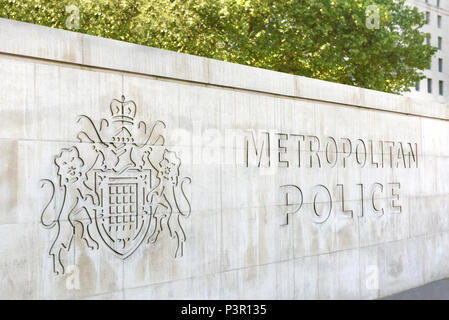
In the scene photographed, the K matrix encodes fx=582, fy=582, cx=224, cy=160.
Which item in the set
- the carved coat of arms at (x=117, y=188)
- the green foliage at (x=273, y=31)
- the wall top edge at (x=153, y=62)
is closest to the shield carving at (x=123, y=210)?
the carved coat of arms at (x=117, y=188)

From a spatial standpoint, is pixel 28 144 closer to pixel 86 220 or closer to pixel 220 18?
pixel 86 220

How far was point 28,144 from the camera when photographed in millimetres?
4582

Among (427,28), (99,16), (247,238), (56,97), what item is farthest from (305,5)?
(427,28)

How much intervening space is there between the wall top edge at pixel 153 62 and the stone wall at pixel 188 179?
1 centimetres

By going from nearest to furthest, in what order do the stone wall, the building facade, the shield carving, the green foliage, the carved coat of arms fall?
the stone wall
the carved coat of arms
the shield carving
the green foliage
the building facade

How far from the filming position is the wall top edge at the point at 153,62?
15.2 feet

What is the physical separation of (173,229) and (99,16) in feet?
44.4

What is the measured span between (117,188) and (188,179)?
861 millimetres

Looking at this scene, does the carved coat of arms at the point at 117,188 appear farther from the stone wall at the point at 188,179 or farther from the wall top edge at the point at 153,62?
the wall top edge at the point at 153,62

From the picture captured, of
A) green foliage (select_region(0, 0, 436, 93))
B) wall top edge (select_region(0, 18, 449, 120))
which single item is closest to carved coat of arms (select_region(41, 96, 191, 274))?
wall top edge (select_region(0, 18, 449, 120))

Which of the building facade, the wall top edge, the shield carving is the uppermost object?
the building facade

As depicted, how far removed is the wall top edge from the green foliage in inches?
416

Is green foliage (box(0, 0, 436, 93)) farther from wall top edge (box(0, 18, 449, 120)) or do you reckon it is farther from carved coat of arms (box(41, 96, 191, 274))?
carved coat of arms (box(41, 96, 191, 274))

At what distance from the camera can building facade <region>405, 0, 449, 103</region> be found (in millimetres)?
52594
